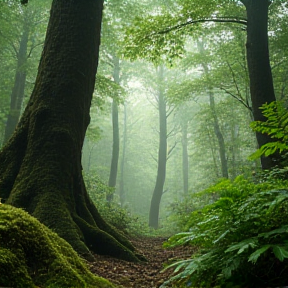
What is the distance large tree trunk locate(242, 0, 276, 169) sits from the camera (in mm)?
6535

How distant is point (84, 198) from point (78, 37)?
9.76 ft

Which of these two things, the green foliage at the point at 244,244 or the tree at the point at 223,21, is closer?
the green foliage at the point at 244,244

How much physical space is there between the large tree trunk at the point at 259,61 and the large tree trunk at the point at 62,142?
3623mm

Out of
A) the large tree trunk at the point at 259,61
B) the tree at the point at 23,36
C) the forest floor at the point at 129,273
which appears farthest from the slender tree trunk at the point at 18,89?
the forest floor at the point at 129,273

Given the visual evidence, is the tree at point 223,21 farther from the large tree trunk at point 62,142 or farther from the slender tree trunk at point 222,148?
the slender tree trunk at point 222,148

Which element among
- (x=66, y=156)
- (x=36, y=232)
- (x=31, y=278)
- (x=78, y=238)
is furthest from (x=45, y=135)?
(x=31, y=278)

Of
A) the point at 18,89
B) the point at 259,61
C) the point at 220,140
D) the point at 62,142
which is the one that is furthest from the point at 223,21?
the point at 18,89

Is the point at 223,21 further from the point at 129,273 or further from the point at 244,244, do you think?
the point at 244,244

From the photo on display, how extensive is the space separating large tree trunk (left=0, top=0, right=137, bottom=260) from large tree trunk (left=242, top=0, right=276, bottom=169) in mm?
3623

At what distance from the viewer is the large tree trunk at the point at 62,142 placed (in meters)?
4.27

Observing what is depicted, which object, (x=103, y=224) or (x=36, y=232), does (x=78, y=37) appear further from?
(x=36, y=232)

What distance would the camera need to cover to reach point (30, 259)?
6.94 ft

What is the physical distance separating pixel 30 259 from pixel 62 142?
2794 millimetres

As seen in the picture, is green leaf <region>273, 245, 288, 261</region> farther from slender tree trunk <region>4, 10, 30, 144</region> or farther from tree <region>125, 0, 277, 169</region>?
slender tree trunk <region>4, 10, 30, 144</region>
